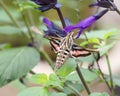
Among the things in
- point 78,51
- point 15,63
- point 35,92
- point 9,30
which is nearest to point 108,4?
point 78,51

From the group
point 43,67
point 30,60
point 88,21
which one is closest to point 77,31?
point 88,21

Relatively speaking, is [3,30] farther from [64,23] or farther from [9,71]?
[64,23]

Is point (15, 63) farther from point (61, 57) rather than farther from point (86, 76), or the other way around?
point (61, 57)

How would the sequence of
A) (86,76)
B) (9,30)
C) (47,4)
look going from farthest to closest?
(9,30), (86,76), (47,4)

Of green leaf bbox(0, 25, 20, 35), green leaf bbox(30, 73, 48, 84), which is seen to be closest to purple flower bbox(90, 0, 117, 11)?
green leaf bbox(30, 73, 48, 84)

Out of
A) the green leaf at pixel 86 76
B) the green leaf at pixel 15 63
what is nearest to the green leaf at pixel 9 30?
the green leaf at pixel 15 63

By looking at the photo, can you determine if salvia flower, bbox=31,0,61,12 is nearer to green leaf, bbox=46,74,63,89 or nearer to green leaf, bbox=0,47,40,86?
green leaf, bbox=46,74,63,89
